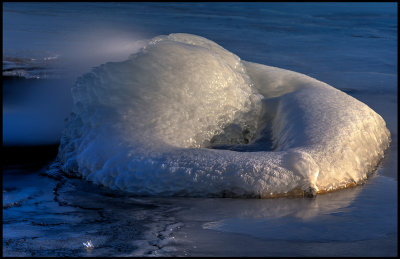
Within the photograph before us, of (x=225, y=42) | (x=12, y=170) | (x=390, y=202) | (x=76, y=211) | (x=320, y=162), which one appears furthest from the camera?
(x=225, y=42)

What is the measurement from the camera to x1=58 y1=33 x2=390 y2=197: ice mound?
82.7 inches

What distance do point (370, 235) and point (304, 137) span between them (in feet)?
2.63

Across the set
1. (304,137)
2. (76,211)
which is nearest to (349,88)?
(304,137)

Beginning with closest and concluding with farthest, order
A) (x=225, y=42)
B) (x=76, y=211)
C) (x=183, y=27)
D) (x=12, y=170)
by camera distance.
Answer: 1. (x=76, y=211)
2. (x=12, y=170)
3. (x=225, y=42)
4. (x=183, y=27)

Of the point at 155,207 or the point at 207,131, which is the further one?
the point at 207,131

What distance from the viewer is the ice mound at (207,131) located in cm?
210

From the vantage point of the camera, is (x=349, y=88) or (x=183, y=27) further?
(x=183, y=27)

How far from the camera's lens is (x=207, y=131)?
8.77 feet

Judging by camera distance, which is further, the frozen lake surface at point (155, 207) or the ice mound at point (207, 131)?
the ice mound at point (207, 131)

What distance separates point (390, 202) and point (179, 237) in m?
0.88

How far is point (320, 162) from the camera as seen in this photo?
7.25ft

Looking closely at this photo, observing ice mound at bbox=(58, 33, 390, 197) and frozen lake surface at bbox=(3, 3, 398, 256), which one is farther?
ice mound at bbox=(58, 33, 390, 197)

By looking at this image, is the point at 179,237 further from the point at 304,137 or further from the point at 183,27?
the point at 183,27

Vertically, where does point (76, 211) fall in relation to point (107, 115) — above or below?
→ below
